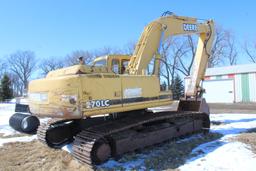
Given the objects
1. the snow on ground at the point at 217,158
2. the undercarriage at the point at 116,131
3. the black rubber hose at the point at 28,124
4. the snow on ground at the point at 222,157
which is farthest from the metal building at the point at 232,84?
the black rubber hose at the point at 28,124

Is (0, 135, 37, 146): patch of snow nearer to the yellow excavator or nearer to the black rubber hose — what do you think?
the black rubber hose

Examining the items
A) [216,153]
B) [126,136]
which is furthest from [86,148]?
[216,153]

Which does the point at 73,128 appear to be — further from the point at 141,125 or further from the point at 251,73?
the point at 251,73

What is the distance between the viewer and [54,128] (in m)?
9.20

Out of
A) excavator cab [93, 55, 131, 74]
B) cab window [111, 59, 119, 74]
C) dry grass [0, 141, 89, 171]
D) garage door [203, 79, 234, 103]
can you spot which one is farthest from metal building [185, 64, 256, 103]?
dry grass [0, 141, 89, 171]

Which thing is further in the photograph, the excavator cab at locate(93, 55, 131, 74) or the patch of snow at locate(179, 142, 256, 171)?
the excavator cab at locate(93, 55, 131, 74)

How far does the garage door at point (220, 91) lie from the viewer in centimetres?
3045

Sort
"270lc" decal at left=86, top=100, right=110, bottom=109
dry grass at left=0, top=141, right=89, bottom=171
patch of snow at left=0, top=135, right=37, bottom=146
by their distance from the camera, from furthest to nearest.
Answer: patch of snow at left=0, top=135, right=37, bottom=146 < dry grass at left=0, top=141, right=89, bottom=171 < "270lc" decal at left=86, top=100, right=110, bottom=109

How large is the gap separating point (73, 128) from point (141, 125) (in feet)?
6.75

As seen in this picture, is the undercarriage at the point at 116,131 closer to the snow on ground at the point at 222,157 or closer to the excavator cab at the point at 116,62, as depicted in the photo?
the snow on ground at the point at 222,157

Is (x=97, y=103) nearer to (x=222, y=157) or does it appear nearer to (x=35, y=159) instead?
(x=35, y=159)

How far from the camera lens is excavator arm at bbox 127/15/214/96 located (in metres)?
9.59

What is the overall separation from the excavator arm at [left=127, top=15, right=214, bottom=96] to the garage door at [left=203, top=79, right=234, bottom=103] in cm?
1961

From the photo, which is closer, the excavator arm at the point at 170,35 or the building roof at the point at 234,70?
the excavator arm at the point at 170,35
